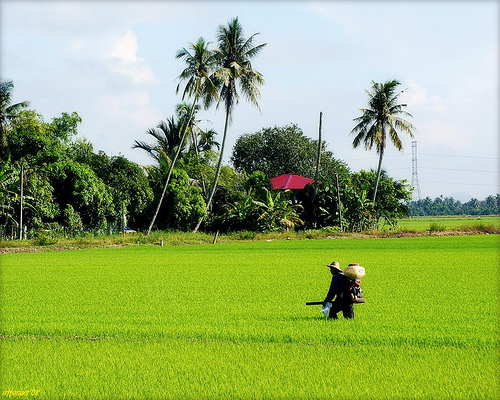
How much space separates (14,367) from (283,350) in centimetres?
287

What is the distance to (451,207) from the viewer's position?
12569 centimetres

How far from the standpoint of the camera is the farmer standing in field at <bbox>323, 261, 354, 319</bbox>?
751 centimetres

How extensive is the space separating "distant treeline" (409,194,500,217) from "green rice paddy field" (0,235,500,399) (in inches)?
4212

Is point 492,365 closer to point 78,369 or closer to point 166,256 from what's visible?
point 78,369

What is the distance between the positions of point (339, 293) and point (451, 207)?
126m

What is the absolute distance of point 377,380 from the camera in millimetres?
5227

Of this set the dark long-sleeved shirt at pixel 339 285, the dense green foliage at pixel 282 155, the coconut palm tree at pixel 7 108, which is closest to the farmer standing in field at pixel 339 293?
the dark long-sleeved shirt at pixel 339 285

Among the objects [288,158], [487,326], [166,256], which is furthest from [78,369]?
[288,158]

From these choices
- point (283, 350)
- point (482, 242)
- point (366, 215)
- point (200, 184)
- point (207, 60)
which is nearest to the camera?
point (283, 350)

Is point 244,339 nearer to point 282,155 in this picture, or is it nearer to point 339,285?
point 339,285

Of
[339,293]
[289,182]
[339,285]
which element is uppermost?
[289,182]

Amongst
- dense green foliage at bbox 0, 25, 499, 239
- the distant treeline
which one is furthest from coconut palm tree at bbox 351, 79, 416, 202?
the distant treeline

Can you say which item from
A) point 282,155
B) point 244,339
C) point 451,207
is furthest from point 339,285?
point 451,207

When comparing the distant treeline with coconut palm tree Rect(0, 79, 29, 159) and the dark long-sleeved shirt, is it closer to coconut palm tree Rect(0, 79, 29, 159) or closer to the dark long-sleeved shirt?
coconut palm tree Rect(0, 79, 29, 159)
